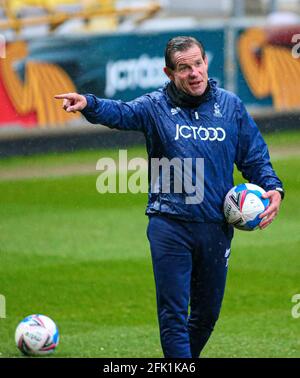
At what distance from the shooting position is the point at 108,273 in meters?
11.2

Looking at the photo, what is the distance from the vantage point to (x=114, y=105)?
6.71m

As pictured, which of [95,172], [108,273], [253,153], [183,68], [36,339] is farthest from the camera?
[95,172]

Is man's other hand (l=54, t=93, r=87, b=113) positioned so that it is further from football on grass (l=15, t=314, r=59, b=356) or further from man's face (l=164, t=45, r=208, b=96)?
football on grass (l=15, t=314, r=59, b=356)

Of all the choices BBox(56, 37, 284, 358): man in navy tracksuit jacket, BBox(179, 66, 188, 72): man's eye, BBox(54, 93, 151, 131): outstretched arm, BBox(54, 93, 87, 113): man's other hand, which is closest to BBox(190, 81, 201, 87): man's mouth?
BBox(56, 37, 284, 358): man in navy tracksuit jacket

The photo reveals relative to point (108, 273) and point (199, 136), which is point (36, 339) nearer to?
point (199, 136)

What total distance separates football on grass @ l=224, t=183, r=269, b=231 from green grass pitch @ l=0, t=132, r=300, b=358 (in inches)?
63.4

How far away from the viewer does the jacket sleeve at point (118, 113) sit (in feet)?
21.7

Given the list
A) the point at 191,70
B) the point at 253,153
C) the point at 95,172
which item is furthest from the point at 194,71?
the point at 95,172

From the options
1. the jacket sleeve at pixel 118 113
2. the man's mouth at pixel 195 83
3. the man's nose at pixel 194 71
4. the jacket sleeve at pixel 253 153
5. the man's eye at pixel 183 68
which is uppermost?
the man's eye at pixel 183 68

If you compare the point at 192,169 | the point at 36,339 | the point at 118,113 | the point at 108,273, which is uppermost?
the point at 118,113

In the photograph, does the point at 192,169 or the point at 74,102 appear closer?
the point at 74,102

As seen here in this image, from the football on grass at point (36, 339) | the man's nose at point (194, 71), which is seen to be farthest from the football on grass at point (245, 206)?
the football on grass at point (36, 339)

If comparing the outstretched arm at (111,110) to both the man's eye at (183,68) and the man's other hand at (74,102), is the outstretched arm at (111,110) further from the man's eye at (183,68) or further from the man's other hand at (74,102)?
the man's eye at (183,68)

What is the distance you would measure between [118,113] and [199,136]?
554mm
